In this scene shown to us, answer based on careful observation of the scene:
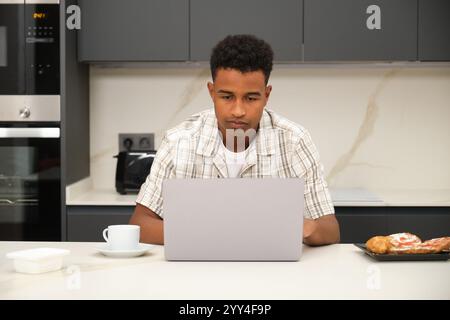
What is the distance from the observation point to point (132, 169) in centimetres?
334

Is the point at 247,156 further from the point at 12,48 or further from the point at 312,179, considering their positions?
the point at 12,48

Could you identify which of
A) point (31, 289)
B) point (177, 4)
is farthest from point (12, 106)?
point (31, 289)

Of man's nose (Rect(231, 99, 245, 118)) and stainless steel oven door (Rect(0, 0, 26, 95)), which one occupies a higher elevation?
stainless steel oven door (Rect(0, 0, 26, 95))

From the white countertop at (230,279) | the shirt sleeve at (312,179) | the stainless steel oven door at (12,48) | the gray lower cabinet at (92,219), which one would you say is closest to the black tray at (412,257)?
the white countertop at (230,279)

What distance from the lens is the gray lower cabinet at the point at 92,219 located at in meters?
3.12

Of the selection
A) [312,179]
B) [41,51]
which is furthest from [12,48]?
[312,179]

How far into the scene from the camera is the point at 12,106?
10.3ft

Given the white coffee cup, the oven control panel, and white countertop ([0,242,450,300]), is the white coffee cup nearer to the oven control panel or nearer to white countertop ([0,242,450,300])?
white countertop ([0,242,450,300])

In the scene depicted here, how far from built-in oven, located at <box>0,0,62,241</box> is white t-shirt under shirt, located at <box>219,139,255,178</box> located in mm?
1065

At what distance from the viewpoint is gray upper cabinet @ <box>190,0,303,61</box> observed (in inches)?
130

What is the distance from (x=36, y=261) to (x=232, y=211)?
46 cm

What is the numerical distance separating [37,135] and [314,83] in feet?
4.62

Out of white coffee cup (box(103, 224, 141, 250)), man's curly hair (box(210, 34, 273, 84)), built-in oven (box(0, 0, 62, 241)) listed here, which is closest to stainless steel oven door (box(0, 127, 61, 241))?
built-in oven (box(0, 0, 62, 241))
